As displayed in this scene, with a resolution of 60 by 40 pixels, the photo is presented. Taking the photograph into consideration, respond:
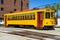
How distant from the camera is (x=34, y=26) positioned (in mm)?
30422

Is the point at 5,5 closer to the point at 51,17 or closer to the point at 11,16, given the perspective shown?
the point at 11,16

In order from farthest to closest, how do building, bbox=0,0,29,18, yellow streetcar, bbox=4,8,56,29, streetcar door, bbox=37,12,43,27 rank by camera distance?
building, bbox=0,0,29,18
streetcar door, bbox=37,12,43,27
yellow streetcar, bbox=4,8,56,29

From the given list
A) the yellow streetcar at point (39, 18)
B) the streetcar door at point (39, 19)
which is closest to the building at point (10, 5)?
the yellow streetcar at point (39, 18)

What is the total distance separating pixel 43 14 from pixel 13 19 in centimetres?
863

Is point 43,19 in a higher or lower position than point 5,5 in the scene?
lower

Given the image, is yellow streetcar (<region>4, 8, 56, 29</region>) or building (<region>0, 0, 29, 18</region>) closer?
yellow streetcar (<region>4, 8, 56, 29</region>)

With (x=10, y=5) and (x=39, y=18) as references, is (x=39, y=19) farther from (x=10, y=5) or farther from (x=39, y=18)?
(x=10, y=5)

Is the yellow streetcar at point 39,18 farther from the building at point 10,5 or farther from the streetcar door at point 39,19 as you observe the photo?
the building at point 10,5

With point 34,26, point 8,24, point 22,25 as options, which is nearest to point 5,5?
point 8,24

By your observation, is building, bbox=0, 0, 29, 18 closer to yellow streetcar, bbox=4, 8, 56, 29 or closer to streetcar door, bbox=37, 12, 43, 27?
yellow streetcar, bbox=4, 8, 56, 29

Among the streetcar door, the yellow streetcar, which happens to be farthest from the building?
the streetcar door

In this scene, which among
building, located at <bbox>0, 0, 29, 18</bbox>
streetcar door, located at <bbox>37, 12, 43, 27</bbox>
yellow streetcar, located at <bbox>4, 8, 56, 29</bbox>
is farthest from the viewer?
building, located at <bbox>0, 0, 29, 18</bbox>

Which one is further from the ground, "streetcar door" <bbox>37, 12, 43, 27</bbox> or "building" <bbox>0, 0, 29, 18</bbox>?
"building" <bbox>0, 0, 29, 18</bbox>

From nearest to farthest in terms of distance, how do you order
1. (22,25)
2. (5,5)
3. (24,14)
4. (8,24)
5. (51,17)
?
(51,17) → (24,14) → (22,25) → (8,24) → (5,5)
